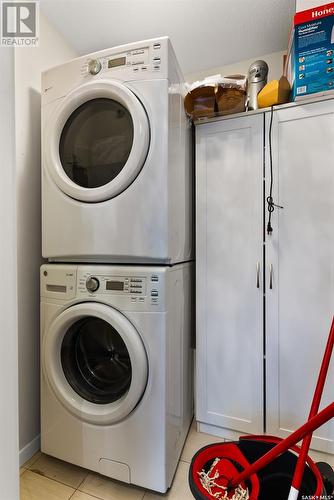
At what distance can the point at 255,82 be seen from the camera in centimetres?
145

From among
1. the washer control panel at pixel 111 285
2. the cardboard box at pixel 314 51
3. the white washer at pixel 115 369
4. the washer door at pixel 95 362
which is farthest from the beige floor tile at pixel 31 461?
the cardboard box at pixel 314 51

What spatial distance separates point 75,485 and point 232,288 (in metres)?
1.20

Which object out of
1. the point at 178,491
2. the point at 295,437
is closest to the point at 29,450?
the point at 178,491

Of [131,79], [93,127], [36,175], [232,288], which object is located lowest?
[232,288]

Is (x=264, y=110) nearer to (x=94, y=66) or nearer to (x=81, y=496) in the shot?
(x=94, y=66)

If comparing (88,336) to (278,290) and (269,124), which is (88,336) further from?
(269,124)

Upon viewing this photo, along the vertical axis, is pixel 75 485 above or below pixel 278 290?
below

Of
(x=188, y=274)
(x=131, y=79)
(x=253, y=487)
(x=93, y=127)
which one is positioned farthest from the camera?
(x=188, y=274)

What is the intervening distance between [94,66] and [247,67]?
1235mm

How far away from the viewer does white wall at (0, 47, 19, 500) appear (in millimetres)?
601

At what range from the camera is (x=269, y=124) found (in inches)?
53.5

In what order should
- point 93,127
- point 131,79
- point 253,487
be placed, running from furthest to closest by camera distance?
point 93,127 → point 131,79 → point 253,487

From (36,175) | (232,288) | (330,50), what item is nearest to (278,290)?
(232,288)

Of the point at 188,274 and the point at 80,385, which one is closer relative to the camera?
the point at 80,385
